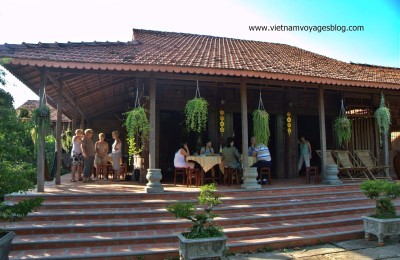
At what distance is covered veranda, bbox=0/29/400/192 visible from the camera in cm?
676

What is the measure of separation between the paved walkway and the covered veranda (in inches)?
106

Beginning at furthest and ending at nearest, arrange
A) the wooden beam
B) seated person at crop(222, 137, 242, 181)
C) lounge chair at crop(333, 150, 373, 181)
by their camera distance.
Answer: lounge chair at crop(333, 150, 373, 181) → seated person at crop(222, 137, 242, 181) → the wooden beam

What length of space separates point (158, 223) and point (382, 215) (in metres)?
4.00

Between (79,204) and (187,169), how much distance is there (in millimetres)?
2987

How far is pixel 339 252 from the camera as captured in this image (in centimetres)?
490

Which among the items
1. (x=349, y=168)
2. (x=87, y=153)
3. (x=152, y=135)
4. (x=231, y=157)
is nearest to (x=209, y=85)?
(x=231, y=157)

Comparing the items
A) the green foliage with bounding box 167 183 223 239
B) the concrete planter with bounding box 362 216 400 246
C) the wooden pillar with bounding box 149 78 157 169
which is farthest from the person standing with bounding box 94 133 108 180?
the concrete planter with bounding box 362 216 400 246

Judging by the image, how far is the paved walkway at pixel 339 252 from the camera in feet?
15.4

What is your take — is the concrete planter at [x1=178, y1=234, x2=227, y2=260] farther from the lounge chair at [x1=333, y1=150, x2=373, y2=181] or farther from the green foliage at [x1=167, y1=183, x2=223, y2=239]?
the lounge chair at [x1=333, y1=150, x2=373, y2=181]

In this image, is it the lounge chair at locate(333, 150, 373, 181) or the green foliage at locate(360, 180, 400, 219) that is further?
the lounge chair at locate(333, 150, 373, 181)

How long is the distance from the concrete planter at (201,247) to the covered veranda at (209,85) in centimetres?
245

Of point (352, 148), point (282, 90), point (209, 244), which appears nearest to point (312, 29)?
point (282, 90)

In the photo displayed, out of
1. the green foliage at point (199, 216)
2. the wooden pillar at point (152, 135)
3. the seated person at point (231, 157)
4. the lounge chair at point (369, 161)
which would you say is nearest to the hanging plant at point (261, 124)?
the seated person at point (231, 157)

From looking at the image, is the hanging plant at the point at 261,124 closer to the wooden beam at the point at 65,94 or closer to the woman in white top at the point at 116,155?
the woman in white top at the point at 116,155
